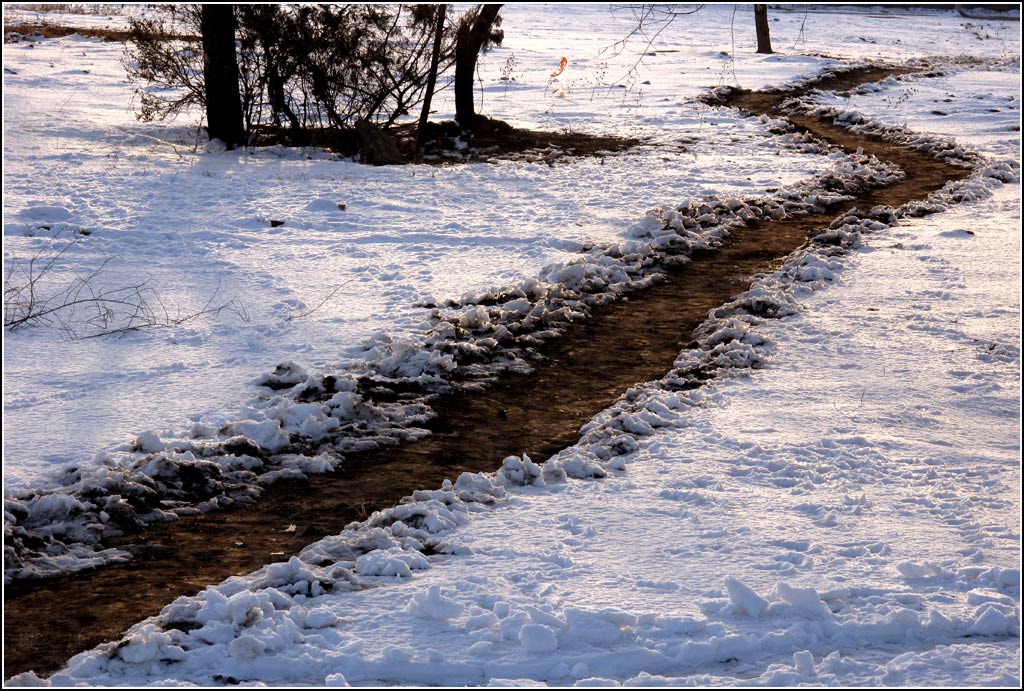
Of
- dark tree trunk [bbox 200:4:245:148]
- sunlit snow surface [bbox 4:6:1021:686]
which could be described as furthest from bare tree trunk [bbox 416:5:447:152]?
dark tree trunk [bbox 200:4:245:148]

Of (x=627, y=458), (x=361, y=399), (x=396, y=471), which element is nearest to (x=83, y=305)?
(x=361, y=399)

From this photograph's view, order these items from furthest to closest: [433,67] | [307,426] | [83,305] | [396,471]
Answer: [433,67] < [83,305] < [307,426] < [396,471]

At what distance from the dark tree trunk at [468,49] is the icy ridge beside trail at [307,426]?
19.2 feet

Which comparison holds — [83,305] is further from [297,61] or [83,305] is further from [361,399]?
[297,61]

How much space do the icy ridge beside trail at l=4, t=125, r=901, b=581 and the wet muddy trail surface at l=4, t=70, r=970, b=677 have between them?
0.12 m

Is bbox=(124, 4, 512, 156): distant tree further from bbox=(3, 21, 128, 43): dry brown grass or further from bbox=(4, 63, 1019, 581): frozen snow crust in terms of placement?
bbox=(3, 21, 128, 43): dry brown grass

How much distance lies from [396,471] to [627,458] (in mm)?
1157

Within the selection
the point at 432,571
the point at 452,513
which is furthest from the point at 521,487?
the point at 432,571

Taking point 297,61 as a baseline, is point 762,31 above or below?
above

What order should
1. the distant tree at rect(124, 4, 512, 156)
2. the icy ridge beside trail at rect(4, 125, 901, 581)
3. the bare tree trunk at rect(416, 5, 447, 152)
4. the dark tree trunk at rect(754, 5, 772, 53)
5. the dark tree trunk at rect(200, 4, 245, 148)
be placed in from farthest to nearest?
the dark tree trunk at rect(754, 5, 772, 53)
the bare tree trunk at rect(416, 5, 447, 152)
the distant tree at rect(124, 4, 512, 156)
the dark tree trunk at rect(200, 4, 245, 148)
the icy ridge beside trail at rect(4, 125, 901, 581)

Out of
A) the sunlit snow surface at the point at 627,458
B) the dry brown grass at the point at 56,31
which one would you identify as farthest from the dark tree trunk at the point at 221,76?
the dry brown grass at the point at 56,31

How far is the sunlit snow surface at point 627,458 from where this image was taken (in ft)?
10.5

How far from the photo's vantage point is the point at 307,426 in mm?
4875

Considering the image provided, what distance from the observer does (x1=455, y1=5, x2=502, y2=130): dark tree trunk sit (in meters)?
12.7
